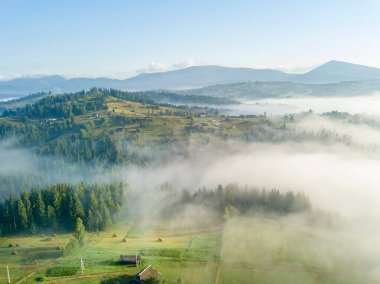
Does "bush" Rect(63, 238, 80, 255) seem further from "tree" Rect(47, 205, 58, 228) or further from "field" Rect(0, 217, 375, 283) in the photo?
"tree" Rect(47, 205, 58, 228)

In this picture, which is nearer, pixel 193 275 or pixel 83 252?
pixel 193 275

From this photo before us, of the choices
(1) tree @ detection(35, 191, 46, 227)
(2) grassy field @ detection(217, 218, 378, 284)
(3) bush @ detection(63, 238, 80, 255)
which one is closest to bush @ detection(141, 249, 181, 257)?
(2) grassy field @ detection(217, 218, 378, 284)

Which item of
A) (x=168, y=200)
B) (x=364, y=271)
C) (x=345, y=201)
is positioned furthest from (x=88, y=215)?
(x=345, y=201)

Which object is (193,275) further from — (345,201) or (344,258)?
(345,201)

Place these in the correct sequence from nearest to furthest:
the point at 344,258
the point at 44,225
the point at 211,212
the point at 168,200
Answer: the point at 344,258, the point at 44,225, the point at 211,212, the point at 168,200

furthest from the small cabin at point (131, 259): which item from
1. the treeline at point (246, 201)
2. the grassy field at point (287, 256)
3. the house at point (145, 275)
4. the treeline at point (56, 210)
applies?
the treeline at point (246, 201)

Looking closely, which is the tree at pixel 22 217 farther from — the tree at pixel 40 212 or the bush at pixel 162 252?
the bush at pixel 162 252
